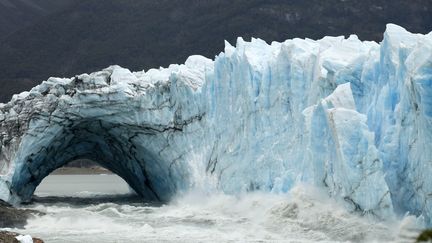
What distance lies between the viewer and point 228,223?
20.8m

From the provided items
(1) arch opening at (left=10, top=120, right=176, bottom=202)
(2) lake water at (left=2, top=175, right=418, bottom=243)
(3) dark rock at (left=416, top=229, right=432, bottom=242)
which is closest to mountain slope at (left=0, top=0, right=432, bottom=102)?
(1) arch opening at (left=10, top=120, right=176, bottom=202)

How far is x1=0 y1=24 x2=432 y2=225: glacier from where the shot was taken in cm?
1706

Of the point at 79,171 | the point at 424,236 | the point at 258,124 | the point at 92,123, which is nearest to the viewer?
the point at 424,236

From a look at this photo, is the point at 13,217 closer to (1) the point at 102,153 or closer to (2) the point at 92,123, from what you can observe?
(2) the point at 92,123

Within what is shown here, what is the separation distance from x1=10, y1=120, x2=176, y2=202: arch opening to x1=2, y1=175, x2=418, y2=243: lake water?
2.07 m

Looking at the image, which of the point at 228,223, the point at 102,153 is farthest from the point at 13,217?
the point at 102,153

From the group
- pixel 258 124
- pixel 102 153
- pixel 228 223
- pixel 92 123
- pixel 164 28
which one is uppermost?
pixel 164 28

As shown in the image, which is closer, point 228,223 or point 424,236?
point 424,236

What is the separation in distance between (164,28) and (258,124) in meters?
74.3

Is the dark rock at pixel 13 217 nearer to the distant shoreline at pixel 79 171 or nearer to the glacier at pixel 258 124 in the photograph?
the glacier at pixel 258 124

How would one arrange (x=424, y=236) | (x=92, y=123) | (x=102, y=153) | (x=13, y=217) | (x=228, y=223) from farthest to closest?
(x=102, y=153), (x=92, y=123), (x=13, y=217), (x=228, y=223), (x=424, y=236)

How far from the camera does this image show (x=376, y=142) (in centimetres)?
1847

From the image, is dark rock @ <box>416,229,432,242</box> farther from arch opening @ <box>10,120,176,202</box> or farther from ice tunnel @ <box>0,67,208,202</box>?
arch opening @ <box>10,120,176,202</box>

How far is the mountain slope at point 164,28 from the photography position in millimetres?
85750
